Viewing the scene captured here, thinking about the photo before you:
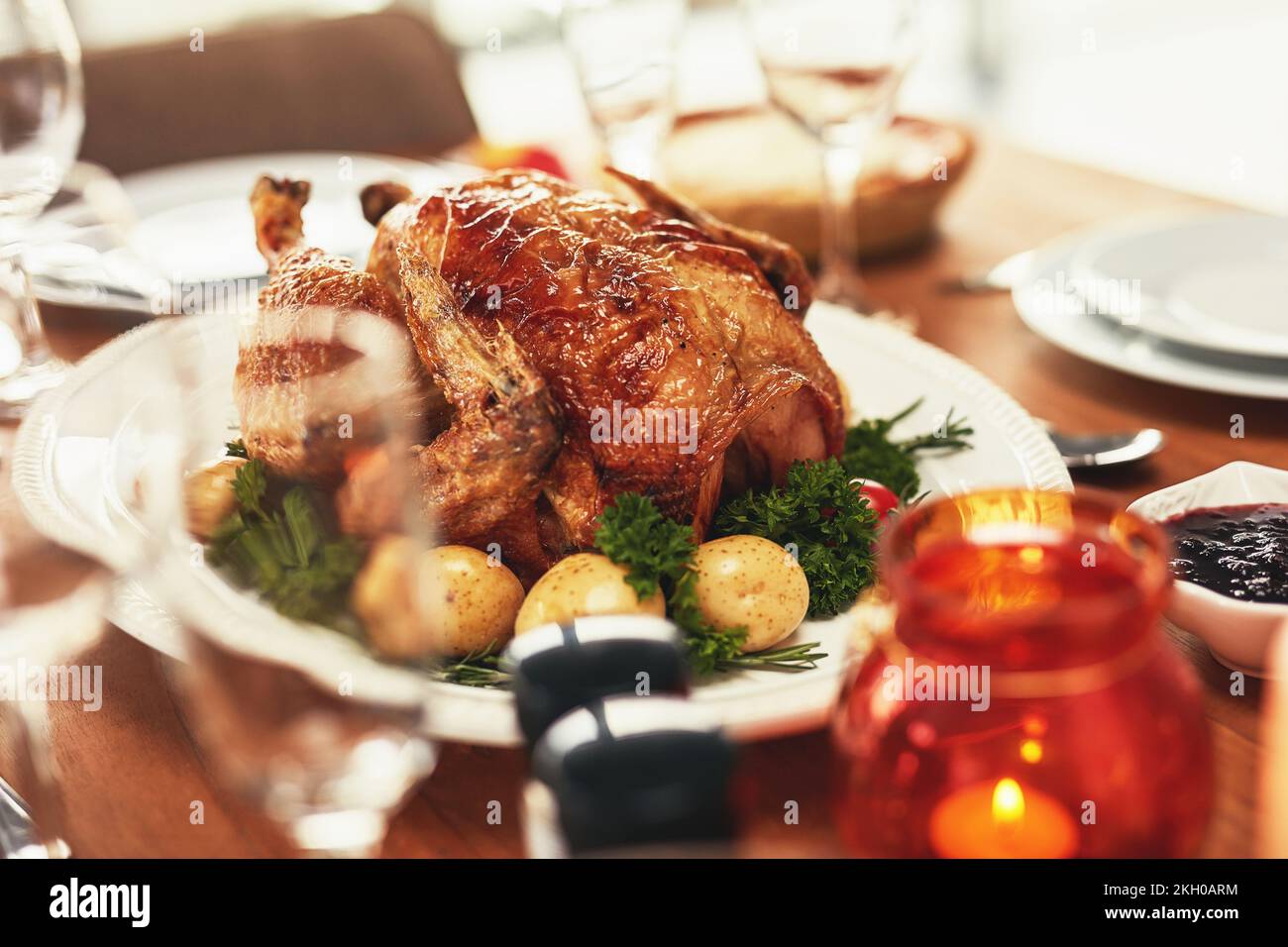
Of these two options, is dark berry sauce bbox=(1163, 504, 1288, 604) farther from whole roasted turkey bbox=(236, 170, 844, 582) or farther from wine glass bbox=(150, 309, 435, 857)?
wine glass bbox=(150, 309, 435, 857)

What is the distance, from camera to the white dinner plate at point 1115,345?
153 centimetres

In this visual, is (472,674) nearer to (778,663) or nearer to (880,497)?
(778,663)

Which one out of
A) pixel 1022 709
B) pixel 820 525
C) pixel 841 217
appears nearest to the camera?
pixel 1022 709

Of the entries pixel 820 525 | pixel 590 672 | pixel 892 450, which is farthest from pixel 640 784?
pixel 892 450

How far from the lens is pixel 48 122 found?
62.0 inches

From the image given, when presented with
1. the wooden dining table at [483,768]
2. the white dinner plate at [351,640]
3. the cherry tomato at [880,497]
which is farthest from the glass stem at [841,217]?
the cherry tomato at [880,497]

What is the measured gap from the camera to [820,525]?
3.98ft

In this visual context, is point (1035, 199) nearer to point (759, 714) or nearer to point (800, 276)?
point (800, 276)

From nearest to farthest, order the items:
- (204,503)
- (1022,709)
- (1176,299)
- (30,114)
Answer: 1. (1022,709)
2. (204,503)
3. (30,114)
4. (1176,299)

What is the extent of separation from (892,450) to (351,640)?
820mm

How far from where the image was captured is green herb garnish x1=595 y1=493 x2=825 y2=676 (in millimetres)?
1047

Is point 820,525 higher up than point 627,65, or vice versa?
point 627,65

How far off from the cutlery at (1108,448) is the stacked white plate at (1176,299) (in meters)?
0.13
